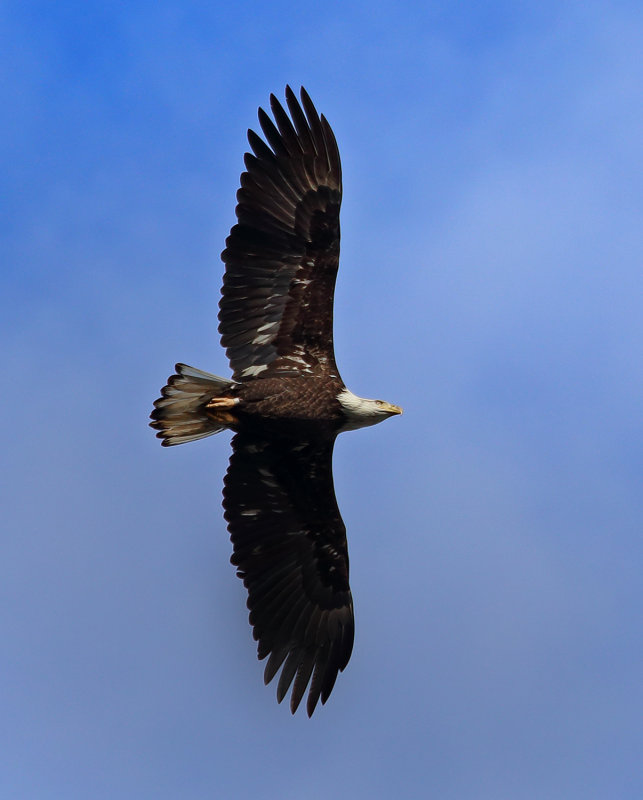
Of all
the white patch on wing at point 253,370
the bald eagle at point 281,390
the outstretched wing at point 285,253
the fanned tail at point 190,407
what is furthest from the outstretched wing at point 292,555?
the outstretched wing at point 285,253

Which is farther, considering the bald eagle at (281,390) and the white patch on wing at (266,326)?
the white patch on wing at (266,326)

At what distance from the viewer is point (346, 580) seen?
16.1m

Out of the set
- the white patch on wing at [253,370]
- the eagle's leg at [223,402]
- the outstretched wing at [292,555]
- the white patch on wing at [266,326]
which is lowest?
the outstretched wing at [292,555]

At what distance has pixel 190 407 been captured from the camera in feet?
49.6

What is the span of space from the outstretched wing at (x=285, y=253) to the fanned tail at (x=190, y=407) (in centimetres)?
35

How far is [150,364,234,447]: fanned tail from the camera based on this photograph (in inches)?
589

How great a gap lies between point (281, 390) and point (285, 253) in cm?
148

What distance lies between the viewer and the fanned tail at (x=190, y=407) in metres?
15.0

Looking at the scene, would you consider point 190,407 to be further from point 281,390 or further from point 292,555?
point 292,555

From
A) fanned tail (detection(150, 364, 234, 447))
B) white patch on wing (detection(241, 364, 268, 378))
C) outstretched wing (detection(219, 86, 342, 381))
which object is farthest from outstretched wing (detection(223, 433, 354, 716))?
outstretched wing (detection(219, 86, 342, 381))

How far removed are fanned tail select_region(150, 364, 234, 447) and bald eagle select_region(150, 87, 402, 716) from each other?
0.03 ft

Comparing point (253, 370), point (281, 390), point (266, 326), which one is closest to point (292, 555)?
point (281, 390)

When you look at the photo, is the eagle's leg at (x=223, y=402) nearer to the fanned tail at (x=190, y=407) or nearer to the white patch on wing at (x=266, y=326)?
the fanned tail at (x=190, y=407)

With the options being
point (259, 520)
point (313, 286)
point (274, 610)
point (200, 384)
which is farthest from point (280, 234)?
point (274, 610)
